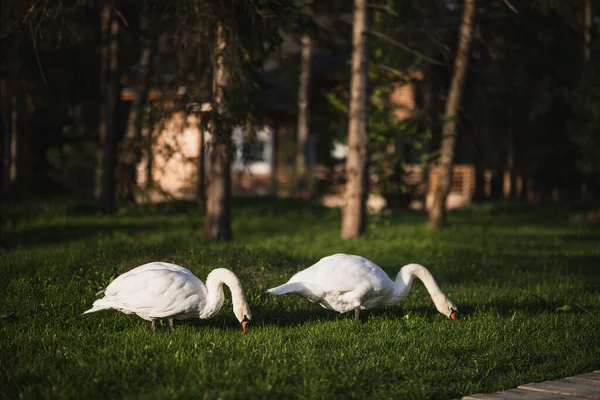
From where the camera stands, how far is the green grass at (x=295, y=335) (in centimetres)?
712

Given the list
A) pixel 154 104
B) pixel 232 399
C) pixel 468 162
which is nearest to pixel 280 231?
pixel 154 104

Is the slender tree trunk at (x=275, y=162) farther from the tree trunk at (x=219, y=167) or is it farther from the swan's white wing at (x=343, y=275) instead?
the swan's white wing at (x=343, y=275)

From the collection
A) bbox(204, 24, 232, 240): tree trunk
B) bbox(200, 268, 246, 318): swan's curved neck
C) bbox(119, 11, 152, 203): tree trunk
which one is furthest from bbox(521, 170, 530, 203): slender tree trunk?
bbox(200, 268, 246, 318): swan's curved neck

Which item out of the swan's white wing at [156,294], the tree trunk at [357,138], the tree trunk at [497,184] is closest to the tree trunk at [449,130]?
the tree trunk at [357,138]

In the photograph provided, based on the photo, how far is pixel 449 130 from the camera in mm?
22281

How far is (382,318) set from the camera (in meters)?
10.1

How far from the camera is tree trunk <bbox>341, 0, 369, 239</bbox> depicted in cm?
1944

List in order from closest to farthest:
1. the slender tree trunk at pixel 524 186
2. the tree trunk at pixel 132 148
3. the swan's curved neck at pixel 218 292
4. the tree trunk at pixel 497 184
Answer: the swan's curved neck at pixel 218 292 → the tree trunk at pixel 132 148 → the slender tree trunk at pixel 524 186 → the tree trunk at pixel 497 184

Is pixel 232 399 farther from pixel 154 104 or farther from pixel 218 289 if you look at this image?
pixel 154 104

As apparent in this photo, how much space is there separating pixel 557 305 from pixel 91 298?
18.6 ft

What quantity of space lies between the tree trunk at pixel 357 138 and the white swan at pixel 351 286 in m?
9.67

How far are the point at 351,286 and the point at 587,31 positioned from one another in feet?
71.6

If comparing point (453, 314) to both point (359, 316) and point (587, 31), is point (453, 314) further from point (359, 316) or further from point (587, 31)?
point (587, 31)

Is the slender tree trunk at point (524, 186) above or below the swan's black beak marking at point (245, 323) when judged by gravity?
above
